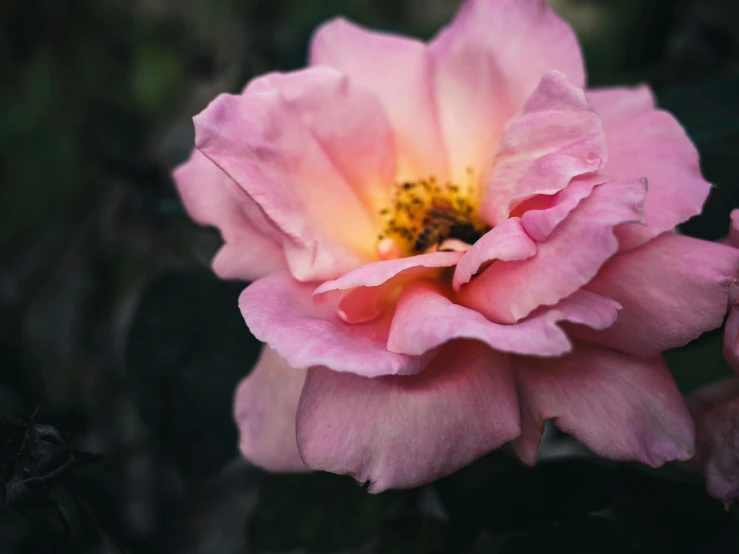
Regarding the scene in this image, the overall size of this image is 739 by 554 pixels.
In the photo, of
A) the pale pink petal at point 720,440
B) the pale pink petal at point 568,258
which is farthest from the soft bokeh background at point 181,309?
the pale pink petal at point 568,258

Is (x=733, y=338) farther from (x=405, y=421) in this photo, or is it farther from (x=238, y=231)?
(x=238, y=231)

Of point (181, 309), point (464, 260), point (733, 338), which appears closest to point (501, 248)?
point (464, 260)

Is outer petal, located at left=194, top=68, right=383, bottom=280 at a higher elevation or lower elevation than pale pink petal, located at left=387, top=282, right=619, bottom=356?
higher

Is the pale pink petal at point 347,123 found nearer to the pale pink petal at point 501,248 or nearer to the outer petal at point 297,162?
the outer petal at point 297,162

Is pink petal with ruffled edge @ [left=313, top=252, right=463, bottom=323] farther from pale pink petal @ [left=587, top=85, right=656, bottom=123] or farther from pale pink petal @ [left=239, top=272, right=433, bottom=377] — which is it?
pale pink petal @ [left=587, top=85, right=656, bottom=123]

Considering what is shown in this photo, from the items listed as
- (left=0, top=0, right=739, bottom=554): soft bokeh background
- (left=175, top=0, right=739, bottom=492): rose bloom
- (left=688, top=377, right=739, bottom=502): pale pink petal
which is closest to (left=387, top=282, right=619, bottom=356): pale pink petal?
(left=175, top=0, right=739, bottom=492): rose bloom

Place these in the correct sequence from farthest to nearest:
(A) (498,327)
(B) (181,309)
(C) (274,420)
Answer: (B) (181,309) < (C) (274,420) < (A) (498,327)
